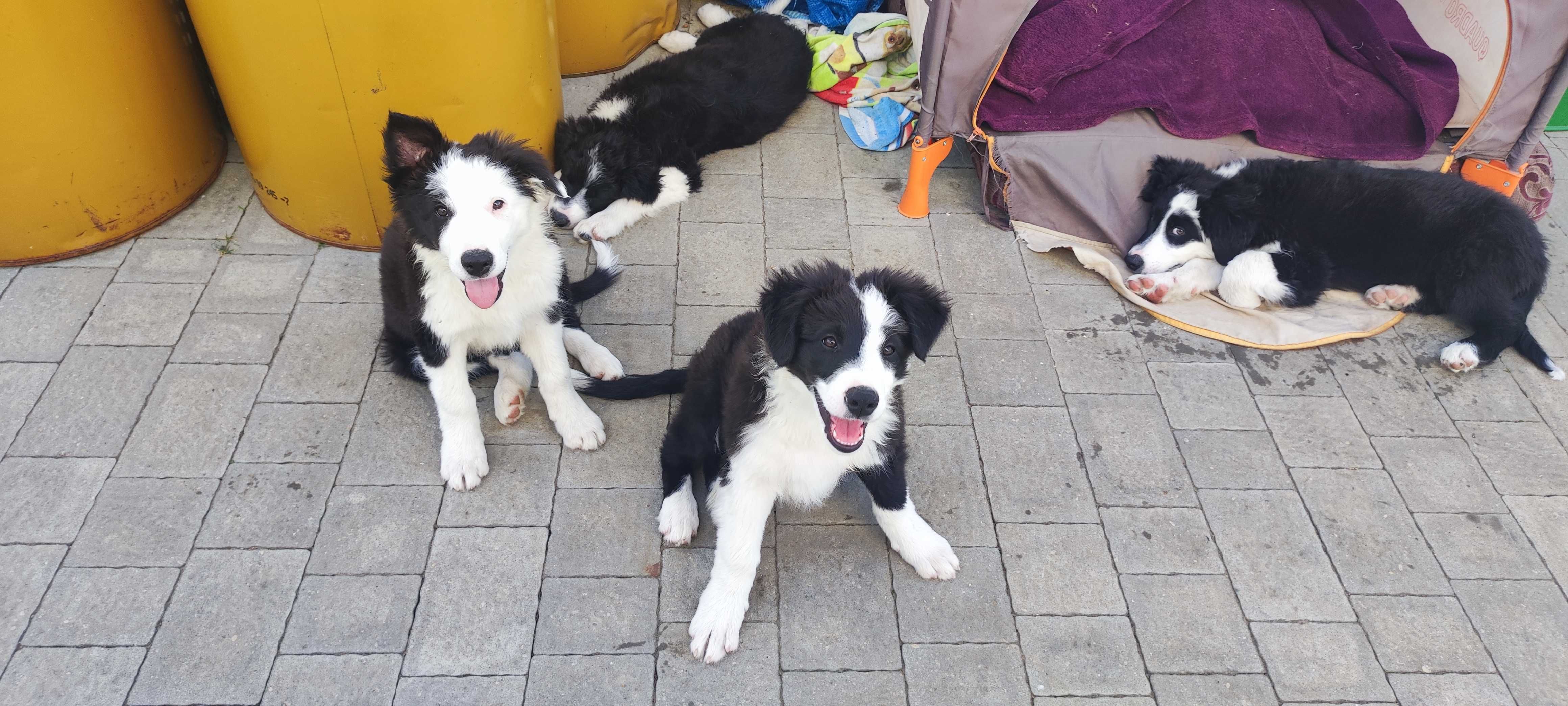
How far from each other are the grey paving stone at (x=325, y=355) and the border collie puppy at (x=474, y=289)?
259 mm

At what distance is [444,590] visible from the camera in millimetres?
2504

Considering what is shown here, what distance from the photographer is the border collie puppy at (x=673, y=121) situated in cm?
392

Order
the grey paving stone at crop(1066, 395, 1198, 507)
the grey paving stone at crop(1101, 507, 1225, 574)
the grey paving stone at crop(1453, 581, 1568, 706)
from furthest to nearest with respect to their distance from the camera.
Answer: the grey paving stone at crop(1066, 395, 1198, 507) < the grey paving stone at crop(1101, 507, 1225, 574) < the grey paving stone at crop(1453, 581, 1568, 706)

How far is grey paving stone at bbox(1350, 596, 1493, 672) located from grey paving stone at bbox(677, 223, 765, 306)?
232cm

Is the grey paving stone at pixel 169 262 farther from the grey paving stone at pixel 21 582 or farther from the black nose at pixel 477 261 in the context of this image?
the black nose at pixel 477 261

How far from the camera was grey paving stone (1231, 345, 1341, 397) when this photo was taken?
3365 mm

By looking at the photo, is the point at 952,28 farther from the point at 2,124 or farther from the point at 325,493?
the point at 2,124

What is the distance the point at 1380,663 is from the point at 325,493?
10.5 feet

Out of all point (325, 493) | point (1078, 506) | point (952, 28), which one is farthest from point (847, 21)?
point (325, 493)

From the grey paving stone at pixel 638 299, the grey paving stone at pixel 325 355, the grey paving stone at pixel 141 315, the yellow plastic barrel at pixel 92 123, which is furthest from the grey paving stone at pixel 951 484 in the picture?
the yellow plastic barrel at pixel 92 123

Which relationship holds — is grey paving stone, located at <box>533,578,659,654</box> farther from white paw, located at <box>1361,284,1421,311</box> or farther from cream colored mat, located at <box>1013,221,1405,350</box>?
white paw, located at <box>1361,284,1421,311</box>

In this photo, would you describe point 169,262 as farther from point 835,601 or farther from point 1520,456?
point 1520,456

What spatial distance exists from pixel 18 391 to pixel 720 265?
2548mm

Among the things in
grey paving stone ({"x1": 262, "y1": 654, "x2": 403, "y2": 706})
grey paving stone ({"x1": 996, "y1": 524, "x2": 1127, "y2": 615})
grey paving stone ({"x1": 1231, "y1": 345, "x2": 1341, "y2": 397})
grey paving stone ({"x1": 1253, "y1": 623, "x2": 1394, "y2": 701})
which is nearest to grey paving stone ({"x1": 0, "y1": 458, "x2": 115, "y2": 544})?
grey paving stone ({"x1": 262, "y1": 654, "x2": 403, "y2": 706})
